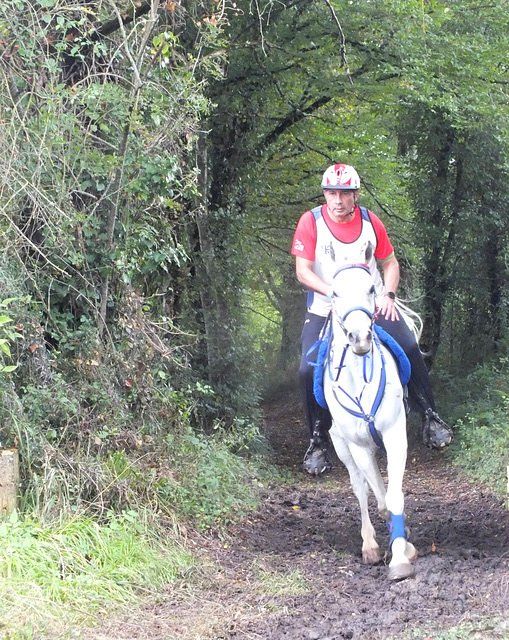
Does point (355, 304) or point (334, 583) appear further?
point (334, 583)

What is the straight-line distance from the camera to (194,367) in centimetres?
1259

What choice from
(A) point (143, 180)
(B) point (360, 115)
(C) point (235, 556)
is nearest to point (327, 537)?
(C) point (235, 556)

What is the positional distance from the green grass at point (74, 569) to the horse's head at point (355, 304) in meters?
2.17

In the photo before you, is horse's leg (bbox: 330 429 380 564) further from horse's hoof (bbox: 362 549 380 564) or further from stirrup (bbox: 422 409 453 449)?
stirrup (bbox: 422 409 453 449)

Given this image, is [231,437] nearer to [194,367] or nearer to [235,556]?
[194,367]

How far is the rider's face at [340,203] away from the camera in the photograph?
6301mm

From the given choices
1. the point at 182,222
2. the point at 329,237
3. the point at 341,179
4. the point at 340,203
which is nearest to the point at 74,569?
the point at 329,237

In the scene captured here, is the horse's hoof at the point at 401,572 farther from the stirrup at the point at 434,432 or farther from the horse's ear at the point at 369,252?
the horse's ear at the point at 369,252

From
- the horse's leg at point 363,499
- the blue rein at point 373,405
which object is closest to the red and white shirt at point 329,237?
the blue rein at point 373,405

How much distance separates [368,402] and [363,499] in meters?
1.20

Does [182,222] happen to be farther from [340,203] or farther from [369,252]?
[369,252]

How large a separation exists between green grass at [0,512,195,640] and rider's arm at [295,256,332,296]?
7.45 ft

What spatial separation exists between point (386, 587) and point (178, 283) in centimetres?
680

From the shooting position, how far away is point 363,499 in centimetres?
673
